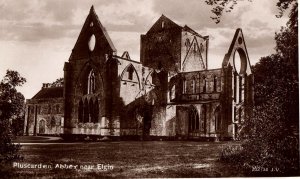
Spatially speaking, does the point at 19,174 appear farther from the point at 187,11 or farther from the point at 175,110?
the point at 175,110

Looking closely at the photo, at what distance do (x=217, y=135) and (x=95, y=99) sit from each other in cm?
404

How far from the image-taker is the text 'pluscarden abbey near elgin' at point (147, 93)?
11.4m

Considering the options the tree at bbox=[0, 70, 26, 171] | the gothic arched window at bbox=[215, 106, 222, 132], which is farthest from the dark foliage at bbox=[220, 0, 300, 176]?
the gothic arched window at bbox=[215, 106, 222, 132]

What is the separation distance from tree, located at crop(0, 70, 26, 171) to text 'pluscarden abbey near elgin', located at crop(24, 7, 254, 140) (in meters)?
3.87

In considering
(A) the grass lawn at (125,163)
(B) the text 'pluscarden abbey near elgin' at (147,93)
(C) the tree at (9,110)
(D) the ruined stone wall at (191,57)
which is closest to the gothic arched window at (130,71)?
(B) the text 'pluscarden abbey near elgin' at (147,93)

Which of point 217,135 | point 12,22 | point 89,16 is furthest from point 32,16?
point 217,135

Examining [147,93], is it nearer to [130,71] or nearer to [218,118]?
[130,71]

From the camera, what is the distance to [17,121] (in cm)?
671

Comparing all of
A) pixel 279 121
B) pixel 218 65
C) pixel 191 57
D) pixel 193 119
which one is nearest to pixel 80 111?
pixel 193 119

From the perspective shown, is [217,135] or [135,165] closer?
[135,165]

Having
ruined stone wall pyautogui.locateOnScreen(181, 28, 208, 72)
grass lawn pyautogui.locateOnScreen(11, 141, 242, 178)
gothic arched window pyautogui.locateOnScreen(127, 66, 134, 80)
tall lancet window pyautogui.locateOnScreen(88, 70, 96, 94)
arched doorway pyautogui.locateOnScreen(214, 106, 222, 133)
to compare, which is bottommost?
grass lawn pyautogui.locateOnScreen(11, 141, 242, 178)

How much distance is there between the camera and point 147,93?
1349cm

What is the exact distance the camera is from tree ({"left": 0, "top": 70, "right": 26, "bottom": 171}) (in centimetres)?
616

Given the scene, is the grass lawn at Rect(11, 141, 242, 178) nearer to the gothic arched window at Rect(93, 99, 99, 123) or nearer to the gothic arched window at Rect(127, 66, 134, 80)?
the gothic arched window at Rect(93, 99, 99, 123)
